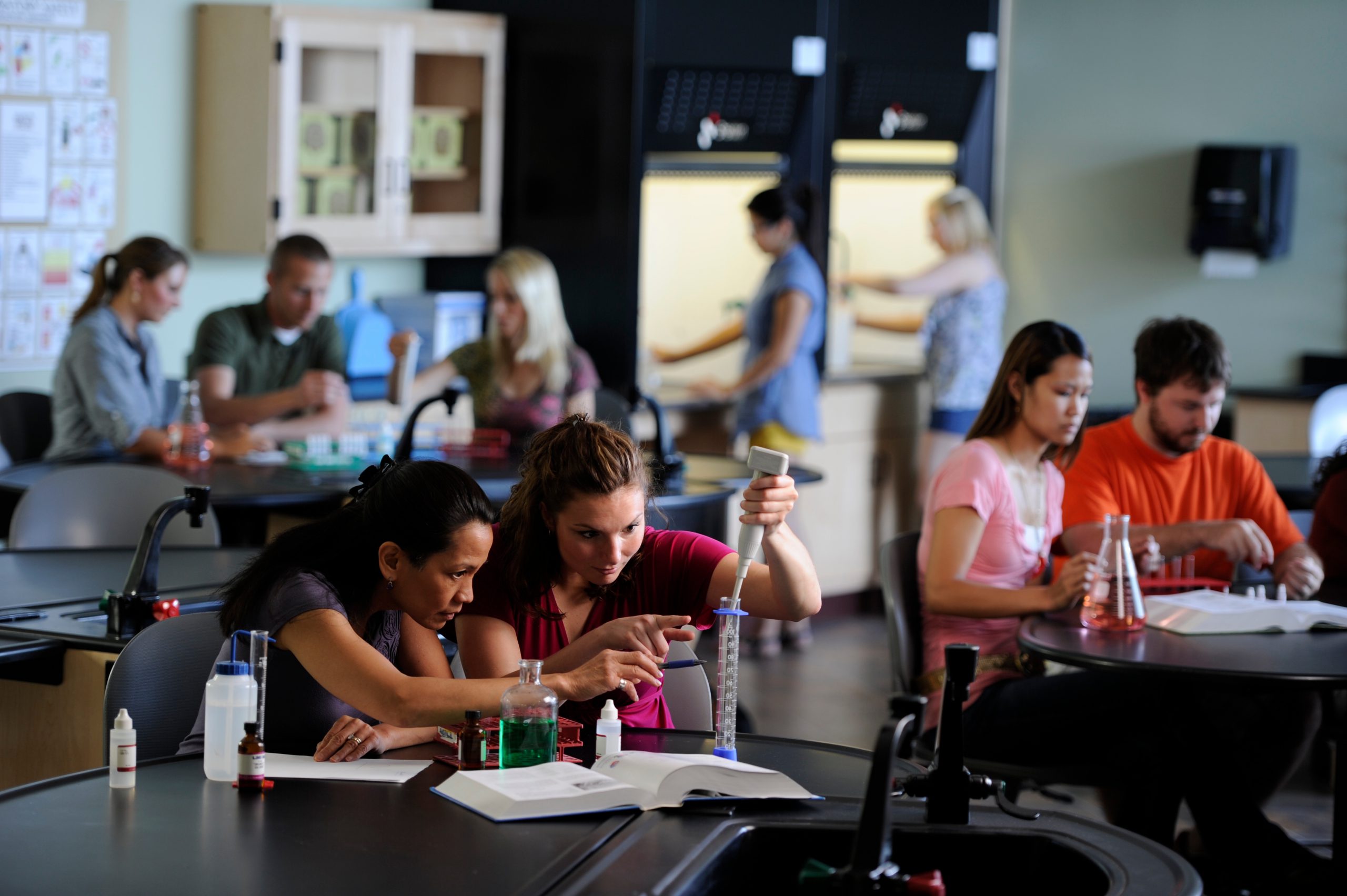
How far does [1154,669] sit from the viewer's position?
261 cm

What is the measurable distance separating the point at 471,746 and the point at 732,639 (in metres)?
0.36

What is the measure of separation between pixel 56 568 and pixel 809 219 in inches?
128

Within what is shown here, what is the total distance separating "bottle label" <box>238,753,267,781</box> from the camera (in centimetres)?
187

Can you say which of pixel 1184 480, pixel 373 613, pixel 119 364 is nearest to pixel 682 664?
pixel 373 613

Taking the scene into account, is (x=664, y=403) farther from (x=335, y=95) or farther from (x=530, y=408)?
(x=335, y=95)

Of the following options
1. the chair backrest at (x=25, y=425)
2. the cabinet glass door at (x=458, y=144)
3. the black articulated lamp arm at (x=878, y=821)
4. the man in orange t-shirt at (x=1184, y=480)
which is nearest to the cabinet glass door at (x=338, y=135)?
the cabinet glass door at (x=458, y=144)

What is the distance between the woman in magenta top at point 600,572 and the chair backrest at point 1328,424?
3654 mm

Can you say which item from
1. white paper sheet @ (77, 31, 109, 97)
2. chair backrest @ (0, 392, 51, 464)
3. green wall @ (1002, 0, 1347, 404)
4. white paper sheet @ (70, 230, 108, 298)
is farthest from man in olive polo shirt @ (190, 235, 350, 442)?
green wall @ (1002, 0, 1347, 404)

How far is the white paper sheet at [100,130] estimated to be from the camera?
5109 mm

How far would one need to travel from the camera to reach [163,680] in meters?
2.34

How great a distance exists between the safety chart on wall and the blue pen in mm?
3103

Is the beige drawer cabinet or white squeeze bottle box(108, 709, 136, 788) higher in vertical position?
the beige drawer cabinet

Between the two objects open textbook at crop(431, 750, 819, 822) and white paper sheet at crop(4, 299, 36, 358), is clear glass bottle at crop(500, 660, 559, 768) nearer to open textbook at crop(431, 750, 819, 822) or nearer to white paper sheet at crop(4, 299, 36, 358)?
open textbook at crop(431, 750, 819, 822)

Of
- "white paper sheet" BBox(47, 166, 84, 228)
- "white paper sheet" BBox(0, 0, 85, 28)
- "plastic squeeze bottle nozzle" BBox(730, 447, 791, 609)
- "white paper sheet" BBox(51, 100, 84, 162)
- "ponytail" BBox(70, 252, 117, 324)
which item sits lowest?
"plastic squeeze bottle nozzle" BBox(730, 447, 791, 609)
